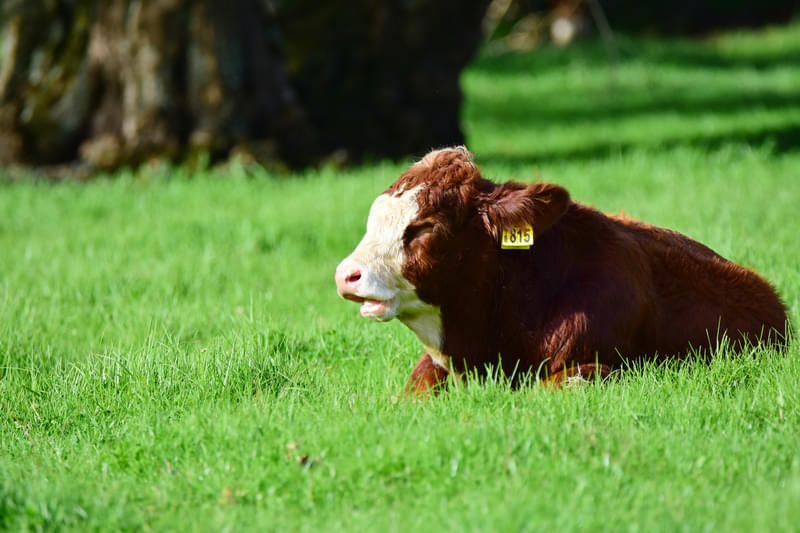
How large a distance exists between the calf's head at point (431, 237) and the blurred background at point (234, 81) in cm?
664

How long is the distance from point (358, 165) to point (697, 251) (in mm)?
7043

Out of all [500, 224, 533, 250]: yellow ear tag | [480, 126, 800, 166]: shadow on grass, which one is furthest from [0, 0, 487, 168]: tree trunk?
[500, 224, 533, 250]: yellow ear tag

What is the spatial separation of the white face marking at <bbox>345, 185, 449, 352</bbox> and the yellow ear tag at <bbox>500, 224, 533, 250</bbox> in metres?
0.35

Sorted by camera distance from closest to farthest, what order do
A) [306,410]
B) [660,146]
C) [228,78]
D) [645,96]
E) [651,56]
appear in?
1. [306,410]
2. [228,78]
3. [660,146]
4. [645,96]
5. [651,56]

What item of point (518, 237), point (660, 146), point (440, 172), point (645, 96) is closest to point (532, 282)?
point (518, 237)

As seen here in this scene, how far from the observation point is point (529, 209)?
3.94 metres

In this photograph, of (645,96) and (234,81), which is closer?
(234,81)

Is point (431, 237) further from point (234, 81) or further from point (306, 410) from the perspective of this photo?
point (234, 81)

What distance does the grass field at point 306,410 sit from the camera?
10.5 feet

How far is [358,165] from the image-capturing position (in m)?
11.3

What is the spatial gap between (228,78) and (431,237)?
6.97 meters

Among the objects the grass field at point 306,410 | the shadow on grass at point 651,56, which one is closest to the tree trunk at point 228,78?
the grass field at point 306,410

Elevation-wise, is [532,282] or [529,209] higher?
[529,209]

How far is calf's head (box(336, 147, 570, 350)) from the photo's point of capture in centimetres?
391
